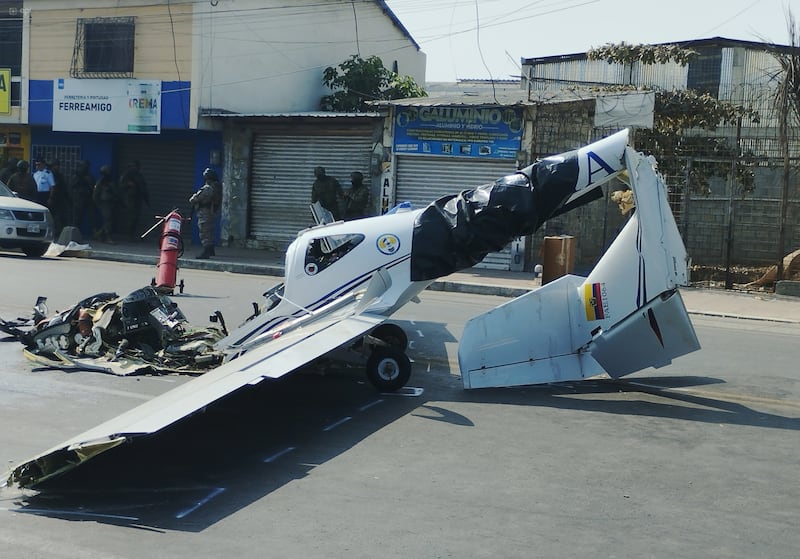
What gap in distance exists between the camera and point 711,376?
1040 cm

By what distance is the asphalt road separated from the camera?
223 inches

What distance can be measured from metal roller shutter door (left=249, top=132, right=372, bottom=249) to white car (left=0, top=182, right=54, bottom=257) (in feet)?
17.2

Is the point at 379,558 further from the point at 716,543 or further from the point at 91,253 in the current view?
the point at 91,253

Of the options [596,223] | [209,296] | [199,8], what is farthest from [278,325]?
[199,8]

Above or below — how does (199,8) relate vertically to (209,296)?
above

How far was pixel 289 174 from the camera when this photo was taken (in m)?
24.8

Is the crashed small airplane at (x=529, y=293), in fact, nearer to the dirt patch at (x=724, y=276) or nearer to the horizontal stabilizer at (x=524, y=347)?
the horizontal stabilizer at (x=524, y=347)

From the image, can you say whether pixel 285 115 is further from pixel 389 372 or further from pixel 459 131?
pixel 389 372

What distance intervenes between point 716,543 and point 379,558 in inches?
75.1

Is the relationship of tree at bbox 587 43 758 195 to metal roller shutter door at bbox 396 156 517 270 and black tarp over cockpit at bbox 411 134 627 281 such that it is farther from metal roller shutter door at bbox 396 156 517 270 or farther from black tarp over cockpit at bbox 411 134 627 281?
black tarp over cockpit at bbox 411 134 627 281

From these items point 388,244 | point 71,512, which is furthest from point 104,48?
point 71,512

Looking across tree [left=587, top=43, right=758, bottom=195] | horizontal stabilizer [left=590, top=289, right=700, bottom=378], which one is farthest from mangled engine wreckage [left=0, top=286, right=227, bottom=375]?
tree [left=587, top=43, right=758, bottom=195]

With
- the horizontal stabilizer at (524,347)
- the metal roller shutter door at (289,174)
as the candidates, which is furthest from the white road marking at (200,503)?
the metal roller shutter door at (289,174)

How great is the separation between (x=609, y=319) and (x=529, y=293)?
0.78 meters
